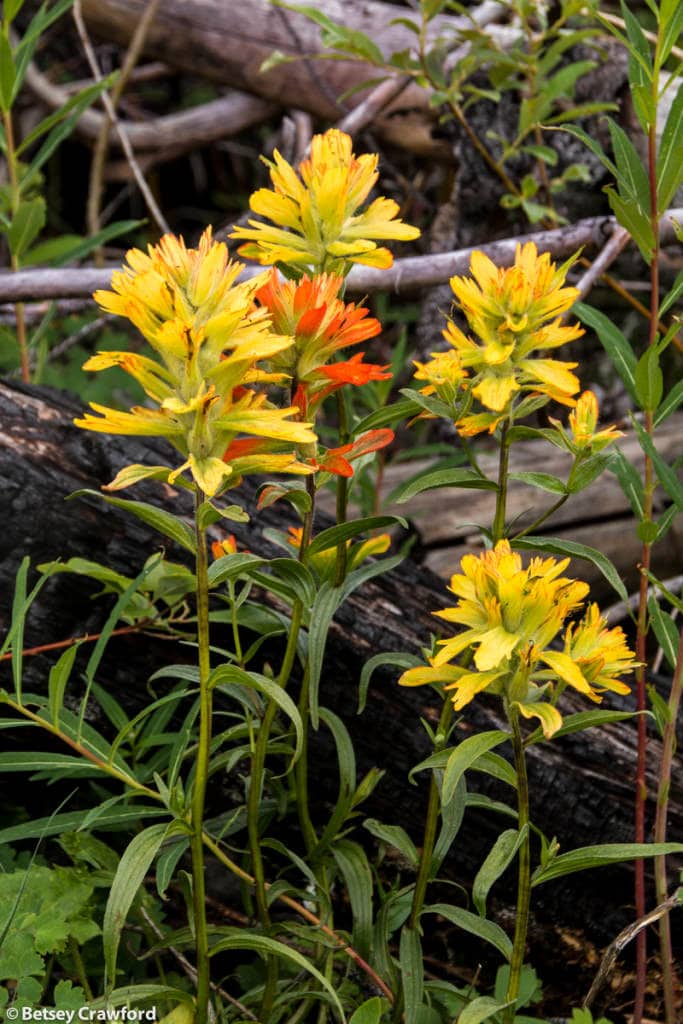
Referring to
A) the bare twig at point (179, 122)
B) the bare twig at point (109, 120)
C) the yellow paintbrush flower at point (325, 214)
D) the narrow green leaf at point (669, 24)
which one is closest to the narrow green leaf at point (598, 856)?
the yellow paintbrush flower at point (325, 214)

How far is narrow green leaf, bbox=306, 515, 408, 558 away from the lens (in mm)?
1011

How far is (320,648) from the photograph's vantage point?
106 centimetres

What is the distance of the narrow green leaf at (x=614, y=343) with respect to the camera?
1.24m

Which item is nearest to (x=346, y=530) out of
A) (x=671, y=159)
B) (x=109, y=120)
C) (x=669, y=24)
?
(x=671, y=159)

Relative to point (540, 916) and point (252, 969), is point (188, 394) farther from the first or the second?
point (540, 916)

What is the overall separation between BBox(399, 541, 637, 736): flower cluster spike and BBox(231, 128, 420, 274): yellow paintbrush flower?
1.06 feet

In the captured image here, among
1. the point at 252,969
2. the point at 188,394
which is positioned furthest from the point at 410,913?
the point at 188,394

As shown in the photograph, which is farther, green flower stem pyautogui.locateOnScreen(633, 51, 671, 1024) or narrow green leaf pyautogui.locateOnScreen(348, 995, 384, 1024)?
green flower stem pyautogui.locateOnScreen(633, 51, 671, 1024)

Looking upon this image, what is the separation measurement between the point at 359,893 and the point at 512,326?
66 cm

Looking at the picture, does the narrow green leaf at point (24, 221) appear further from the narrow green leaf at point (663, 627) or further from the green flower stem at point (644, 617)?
the narrow green leaf at point (663, 627)

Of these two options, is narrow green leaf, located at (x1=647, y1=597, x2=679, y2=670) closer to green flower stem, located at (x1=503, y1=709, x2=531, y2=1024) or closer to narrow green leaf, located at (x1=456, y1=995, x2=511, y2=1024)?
green flower stem, located at (x1=503, y1=709, x2=531, y2=1024)

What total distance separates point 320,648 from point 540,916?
1.95 feet

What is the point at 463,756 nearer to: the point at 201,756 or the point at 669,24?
the point at 201,756

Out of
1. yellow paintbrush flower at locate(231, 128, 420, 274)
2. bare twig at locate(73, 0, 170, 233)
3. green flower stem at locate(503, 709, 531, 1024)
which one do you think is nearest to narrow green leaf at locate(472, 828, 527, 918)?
green flower stem at locate(503, 709, 531, 1024)
